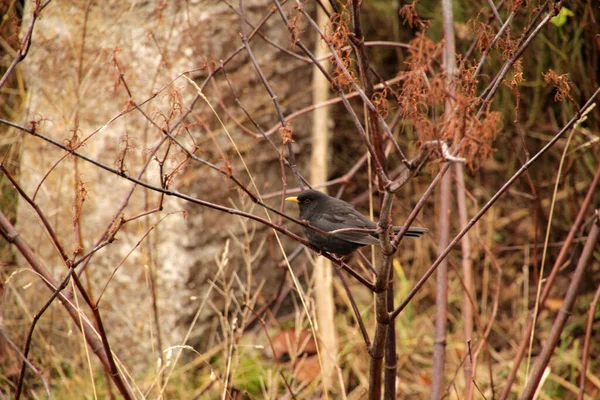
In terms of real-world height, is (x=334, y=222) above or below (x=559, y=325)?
above

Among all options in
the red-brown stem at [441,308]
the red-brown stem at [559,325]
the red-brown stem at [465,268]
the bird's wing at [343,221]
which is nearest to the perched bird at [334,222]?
the bird's wing at [343,221]

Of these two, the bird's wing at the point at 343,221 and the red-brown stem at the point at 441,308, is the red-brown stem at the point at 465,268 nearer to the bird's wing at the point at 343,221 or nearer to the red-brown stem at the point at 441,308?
the red-brown stem at the point at 441,308

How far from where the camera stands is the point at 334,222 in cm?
316

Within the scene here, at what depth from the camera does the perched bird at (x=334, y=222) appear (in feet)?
9.47

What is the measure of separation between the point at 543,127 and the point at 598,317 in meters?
1.43

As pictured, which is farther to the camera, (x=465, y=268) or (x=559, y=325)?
(x=465, y=268)

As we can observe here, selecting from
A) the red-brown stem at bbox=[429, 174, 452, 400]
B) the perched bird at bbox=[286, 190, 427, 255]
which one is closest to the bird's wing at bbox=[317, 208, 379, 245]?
the perched bird at bbox=[286, 190, 427, 255]

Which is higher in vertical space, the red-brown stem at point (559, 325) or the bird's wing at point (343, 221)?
the bird's wing at point (343, 221)

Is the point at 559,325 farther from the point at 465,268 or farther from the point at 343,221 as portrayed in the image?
the point at 343,221

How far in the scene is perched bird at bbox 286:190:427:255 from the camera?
2887 millimetres

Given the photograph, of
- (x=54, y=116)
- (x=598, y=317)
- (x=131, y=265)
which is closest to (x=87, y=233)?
(x=131, y=265)

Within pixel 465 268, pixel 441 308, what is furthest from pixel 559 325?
pixel 465 268

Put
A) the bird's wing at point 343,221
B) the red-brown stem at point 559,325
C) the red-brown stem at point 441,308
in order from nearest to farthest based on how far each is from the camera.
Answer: the red-brown stem at point 559,325, the red-brown stem at point 441,308, the bird's wing at point 343,221

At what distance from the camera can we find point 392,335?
2.47 metres
